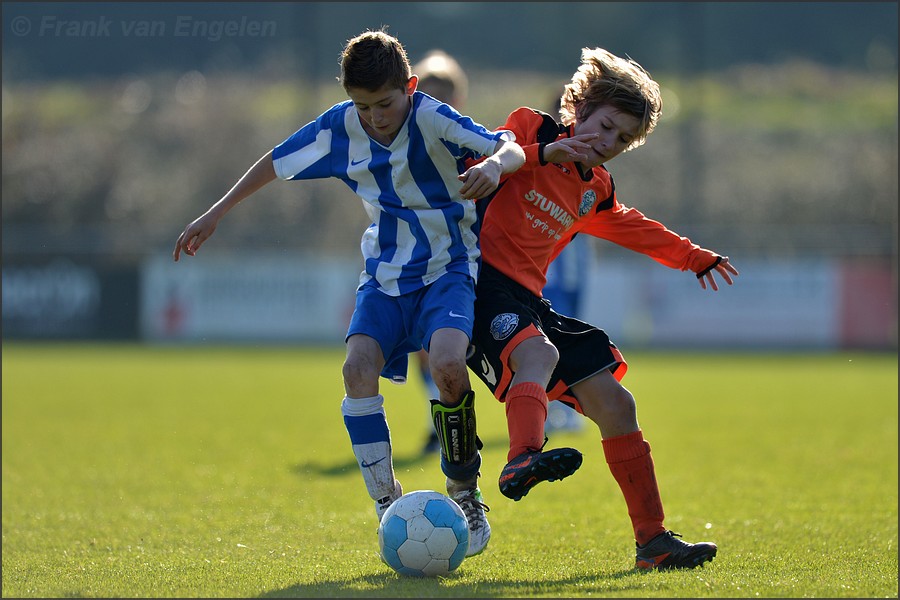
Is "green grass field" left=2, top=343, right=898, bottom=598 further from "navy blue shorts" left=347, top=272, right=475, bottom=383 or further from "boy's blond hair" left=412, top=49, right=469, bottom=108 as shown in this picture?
"boy's blond hair" left=412, top=49, right=469, bottom=108

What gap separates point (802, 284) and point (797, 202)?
32.5ft

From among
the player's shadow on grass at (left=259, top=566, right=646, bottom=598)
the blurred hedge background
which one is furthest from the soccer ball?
the blurred hedge background

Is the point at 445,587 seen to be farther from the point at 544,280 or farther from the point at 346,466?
the point at 346,466

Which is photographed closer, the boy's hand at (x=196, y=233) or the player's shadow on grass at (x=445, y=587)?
the player's shadow on grass at (x=445, y=587)

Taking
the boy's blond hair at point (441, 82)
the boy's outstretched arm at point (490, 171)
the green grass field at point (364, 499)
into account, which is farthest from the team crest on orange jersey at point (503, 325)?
the boy's blond hair at point (441, 82)

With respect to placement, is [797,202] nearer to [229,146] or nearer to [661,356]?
[661,356]

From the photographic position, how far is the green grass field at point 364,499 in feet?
11.4

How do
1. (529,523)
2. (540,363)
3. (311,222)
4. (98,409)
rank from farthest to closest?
(311,222), (98,409), (529,523), (540,363)

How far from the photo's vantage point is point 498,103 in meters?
25.5

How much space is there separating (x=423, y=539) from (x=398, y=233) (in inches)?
43.0

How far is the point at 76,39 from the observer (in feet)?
89.0

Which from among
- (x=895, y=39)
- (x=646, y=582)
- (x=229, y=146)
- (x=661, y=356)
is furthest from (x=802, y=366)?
(x=895, y=39)

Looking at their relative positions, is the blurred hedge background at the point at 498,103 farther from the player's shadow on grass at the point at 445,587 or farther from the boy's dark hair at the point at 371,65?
the player's shadow on grass at the point at 445,587

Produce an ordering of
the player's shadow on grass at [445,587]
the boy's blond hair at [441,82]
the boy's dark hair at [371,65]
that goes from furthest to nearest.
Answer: the boy's blond hair at [441,82] → the boy's dark hair at [371,65] → the player's shadow on grass at [445,587]
